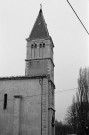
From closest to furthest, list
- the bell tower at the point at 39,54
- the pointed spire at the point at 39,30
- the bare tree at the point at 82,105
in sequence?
the bell tower at the point at 39,54 < the pointed spire at the point at 39,30 < the bare tree at the point at 82,105

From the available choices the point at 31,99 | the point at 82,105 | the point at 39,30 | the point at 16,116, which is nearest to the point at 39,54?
the point at 39,30

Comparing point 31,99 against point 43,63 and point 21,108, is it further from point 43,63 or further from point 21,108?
point 43,63

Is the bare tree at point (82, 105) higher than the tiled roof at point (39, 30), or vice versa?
the tiled roof at point (39, 30)

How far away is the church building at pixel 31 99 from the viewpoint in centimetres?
3309

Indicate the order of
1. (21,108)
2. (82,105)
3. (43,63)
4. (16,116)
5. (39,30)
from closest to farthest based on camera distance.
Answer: (16,116), (21,108), (43,63), (39,30), (82,105)

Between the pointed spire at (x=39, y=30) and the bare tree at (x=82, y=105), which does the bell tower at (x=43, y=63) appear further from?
the bare tree at (x=82, y=105)

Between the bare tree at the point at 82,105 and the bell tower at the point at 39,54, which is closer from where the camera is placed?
the bell tower at the point at 39,54

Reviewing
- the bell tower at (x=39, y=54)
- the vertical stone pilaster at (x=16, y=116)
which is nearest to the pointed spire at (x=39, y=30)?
the bell tower at (x=39, y=54)

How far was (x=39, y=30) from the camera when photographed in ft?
131

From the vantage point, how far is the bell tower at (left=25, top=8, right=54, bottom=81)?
121 ft

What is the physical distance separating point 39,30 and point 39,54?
4.06 m

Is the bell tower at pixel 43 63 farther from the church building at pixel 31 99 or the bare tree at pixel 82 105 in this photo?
the bare tree at pixel 82 105

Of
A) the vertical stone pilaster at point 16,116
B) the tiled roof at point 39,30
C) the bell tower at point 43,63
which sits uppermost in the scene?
the tiled roof at point 39,30

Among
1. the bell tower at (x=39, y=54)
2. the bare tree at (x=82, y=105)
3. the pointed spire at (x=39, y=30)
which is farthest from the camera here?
the bare tree at (x=82, y=105)
